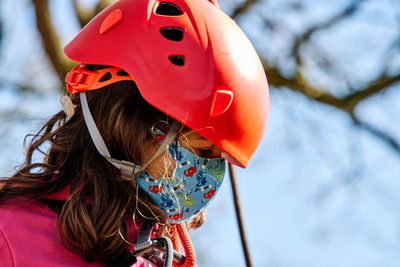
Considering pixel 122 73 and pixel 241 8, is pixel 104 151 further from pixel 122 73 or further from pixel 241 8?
pixel 241 8

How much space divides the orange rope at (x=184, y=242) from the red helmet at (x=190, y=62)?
0.38m

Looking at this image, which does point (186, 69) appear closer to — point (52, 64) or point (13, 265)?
point (13, 265)

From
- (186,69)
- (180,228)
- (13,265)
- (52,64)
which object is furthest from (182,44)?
(52,64)

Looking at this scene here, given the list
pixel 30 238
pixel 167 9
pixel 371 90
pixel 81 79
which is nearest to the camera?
pixel 30 238

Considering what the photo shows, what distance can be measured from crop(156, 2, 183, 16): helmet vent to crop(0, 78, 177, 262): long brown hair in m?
→ 0.33

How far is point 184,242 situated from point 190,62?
2.44 ft

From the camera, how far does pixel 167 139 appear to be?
2102mm

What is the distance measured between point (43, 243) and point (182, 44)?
0.86 m

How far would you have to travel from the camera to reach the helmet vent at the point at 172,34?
2178 millimetres

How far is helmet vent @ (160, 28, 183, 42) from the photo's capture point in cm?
218

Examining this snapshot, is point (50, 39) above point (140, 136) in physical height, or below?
below

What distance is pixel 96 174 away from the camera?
2.11 metres

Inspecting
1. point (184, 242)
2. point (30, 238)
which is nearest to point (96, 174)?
point (30, 238)

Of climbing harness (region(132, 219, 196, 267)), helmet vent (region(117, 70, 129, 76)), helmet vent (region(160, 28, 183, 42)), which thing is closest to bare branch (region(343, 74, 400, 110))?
climbing harness (region(132, 219, 196, 267))
